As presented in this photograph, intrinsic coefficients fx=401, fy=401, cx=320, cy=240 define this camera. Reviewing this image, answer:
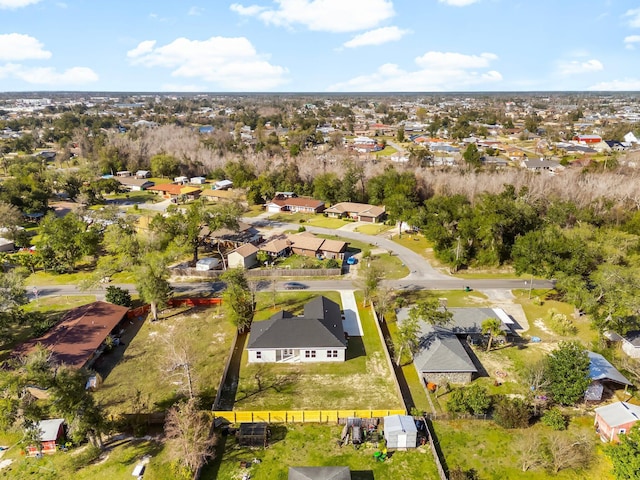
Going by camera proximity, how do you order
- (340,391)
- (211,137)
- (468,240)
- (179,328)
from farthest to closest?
(211,137), (468,240), (179,328), (340,391)

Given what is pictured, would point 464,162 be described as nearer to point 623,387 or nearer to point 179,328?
point 623,387

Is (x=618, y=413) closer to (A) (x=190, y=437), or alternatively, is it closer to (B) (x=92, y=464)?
(A) (x=190, y=437)

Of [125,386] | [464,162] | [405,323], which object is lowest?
[125,386]

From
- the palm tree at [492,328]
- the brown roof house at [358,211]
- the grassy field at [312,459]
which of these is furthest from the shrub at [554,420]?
the brown roof house at [358,211]

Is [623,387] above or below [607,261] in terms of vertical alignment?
below

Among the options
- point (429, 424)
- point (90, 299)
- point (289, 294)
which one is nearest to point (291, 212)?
point (289, 294)

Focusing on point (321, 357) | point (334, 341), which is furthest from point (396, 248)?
point (321, 357)

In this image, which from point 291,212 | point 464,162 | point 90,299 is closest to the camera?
point 90,299

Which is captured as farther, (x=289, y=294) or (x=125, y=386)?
(x=289, y=294)

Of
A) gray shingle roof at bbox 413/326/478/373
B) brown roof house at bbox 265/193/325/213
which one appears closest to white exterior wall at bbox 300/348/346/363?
gray shingle roof at bbox 413/326/478/373
